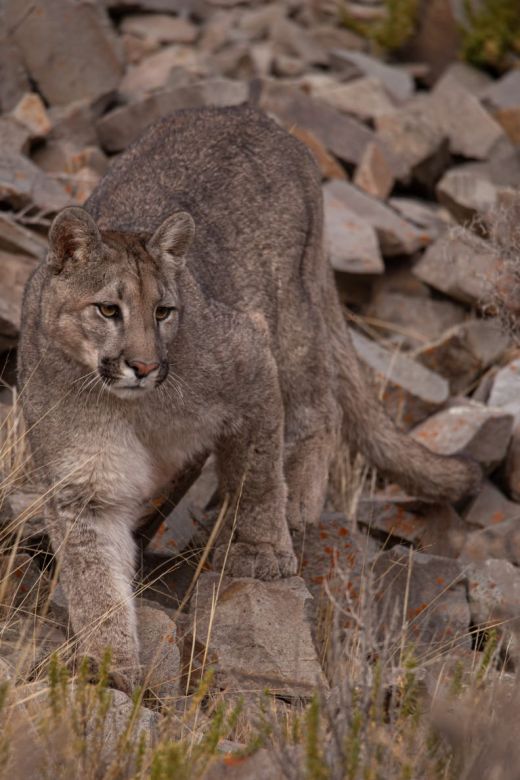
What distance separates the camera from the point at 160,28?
42.9 feet

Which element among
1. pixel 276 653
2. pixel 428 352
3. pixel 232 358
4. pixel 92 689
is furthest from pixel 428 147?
pixel 92 689

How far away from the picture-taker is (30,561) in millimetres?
5762

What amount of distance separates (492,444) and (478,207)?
111 inches

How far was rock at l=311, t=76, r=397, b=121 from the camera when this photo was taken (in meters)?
11.4

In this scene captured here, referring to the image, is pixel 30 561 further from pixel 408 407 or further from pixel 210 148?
pixel 408 407

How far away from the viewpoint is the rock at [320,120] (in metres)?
10.6

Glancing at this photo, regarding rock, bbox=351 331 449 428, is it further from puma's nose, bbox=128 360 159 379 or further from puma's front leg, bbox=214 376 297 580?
puma's nose, bbox=128 360 159 379

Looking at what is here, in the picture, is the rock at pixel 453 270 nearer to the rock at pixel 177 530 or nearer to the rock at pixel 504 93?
the rock at pixel 177 530

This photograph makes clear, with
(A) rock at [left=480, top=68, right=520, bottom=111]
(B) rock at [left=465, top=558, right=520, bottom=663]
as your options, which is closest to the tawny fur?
(B) rock at [left=465, top=558, right=520, bottom=663]

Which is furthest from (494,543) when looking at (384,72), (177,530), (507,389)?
(384,72)

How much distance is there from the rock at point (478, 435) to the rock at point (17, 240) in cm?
274

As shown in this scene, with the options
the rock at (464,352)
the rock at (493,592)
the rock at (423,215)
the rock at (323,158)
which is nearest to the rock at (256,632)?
the rock at (493,592)

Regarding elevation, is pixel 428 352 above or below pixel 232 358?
below

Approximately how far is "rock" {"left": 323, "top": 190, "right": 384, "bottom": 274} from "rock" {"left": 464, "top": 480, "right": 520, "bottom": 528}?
247cm
